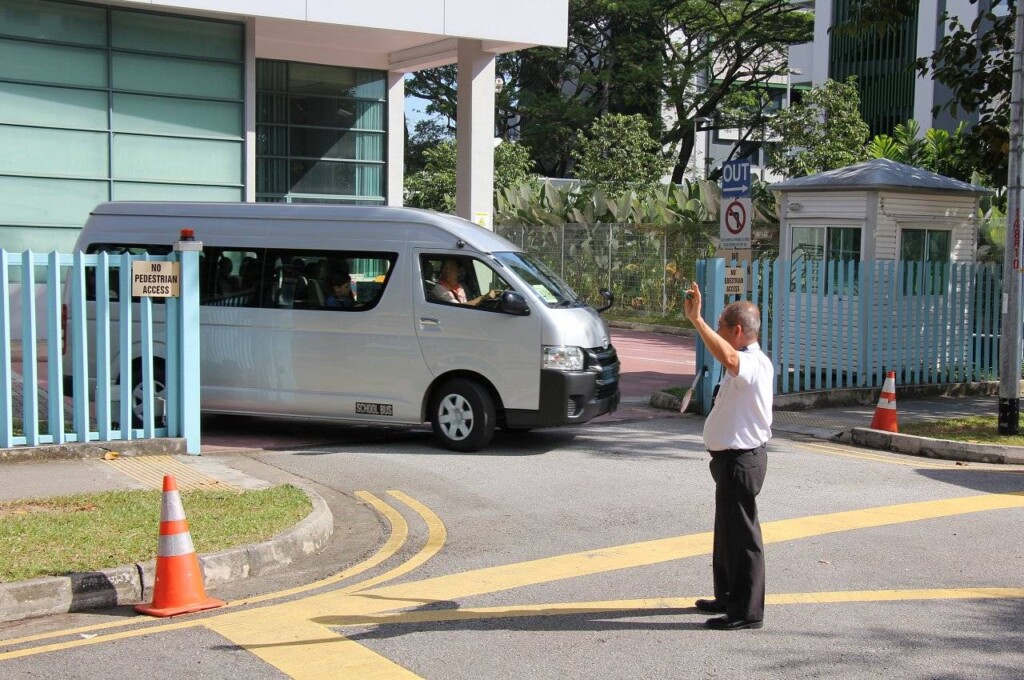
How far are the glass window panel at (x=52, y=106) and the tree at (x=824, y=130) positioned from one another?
18.7m

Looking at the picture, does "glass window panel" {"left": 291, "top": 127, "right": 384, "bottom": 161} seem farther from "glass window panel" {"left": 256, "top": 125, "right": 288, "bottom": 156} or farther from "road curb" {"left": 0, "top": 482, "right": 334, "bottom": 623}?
"road curb" {"left": 0, "top": 482, "right": 334, "bottom": 623}

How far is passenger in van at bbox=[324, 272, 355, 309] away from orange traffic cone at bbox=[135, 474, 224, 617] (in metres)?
5.52

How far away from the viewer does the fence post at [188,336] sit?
10.8 m

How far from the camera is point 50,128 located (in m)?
19.2

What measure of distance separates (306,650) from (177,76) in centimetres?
1648

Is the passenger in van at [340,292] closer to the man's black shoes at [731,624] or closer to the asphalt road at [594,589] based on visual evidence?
the asphalt road at [594,589]

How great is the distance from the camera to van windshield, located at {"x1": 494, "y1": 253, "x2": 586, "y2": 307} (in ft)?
38.2

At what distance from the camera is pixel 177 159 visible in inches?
803

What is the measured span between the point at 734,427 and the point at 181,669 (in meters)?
2.95

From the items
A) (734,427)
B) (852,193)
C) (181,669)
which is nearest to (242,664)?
(181,669)

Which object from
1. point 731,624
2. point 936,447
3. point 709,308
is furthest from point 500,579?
point 709,308

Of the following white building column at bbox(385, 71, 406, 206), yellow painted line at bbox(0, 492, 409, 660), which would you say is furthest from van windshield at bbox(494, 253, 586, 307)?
white building column at bbox(385, 71, 406, 206)

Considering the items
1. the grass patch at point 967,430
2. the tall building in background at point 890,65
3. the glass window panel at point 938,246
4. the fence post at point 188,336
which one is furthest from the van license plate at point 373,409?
the tall building in background at point 890,65

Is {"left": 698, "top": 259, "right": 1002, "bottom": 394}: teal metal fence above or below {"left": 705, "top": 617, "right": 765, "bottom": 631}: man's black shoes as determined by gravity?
above
